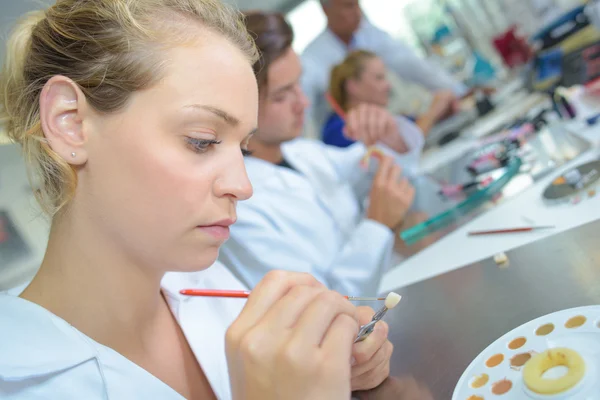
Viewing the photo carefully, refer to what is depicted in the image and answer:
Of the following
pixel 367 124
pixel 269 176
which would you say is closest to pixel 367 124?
pixel 367 124

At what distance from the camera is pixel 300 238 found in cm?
112

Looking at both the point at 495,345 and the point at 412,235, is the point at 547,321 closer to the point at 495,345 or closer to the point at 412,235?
the point at 495,345

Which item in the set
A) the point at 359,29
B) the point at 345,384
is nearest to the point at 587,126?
the point at 345,384

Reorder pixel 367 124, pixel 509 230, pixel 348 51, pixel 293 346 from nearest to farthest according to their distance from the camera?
pixel 293 346
pixel 509 230
pixel 367 124
pixel 348 51

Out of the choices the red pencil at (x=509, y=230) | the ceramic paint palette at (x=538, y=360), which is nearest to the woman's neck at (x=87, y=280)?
the ceramic paint palette at (x=538, y=360)

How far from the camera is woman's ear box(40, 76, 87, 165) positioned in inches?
20.6

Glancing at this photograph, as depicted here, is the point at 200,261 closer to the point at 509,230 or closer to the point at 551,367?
the point at 551,367

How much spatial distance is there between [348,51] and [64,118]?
73.8 inches

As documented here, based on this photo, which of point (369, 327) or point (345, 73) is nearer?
point (369, 327)

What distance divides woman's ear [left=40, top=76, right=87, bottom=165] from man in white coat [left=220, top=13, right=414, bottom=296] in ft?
1.77

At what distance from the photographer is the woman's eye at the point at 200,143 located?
1.69ft

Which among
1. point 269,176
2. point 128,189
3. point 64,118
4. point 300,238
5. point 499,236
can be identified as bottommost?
point 499,236

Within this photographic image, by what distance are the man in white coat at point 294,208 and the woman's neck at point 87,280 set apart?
1.54 feet

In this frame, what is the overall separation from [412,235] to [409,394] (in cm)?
52
